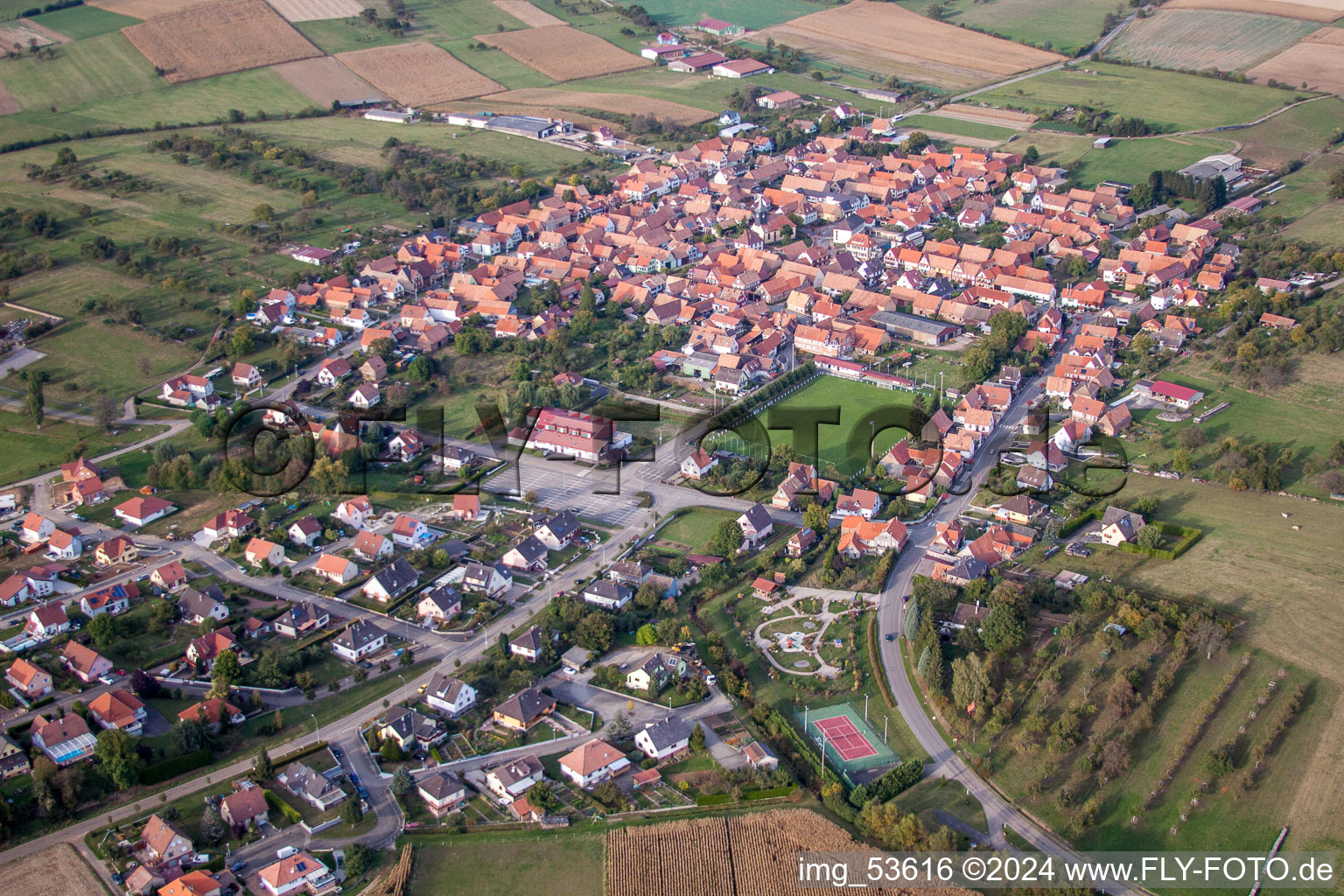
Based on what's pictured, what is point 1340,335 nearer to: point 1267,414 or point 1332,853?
point 1267,414

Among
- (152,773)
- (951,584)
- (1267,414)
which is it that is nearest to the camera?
(152,773)

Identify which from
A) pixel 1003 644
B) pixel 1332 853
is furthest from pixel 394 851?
pixel 1332 853

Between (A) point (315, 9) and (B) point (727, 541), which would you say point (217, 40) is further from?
(B) point (727, 541)

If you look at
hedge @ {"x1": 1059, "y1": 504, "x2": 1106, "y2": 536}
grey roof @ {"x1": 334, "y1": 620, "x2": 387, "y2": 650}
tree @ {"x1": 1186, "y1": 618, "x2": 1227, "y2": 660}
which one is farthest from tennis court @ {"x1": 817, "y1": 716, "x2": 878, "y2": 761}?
grey roof @ {"x1": 334, "y1": 620, "x2": 387, "y2": 650}

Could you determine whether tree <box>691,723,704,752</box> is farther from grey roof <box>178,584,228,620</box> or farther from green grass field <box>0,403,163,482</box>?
green grass field <box>0,403,163,482</box>

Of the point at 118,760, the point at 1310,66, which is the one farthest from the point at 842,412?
the point at 1310,66

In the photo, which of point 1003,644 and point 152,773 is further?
point 1003,644

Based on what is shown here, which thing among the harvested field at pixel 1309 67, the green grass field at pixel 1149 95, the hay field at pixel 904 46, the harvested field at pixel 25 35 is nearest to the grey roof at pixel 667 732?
the green grass field at pixel 1149 95
